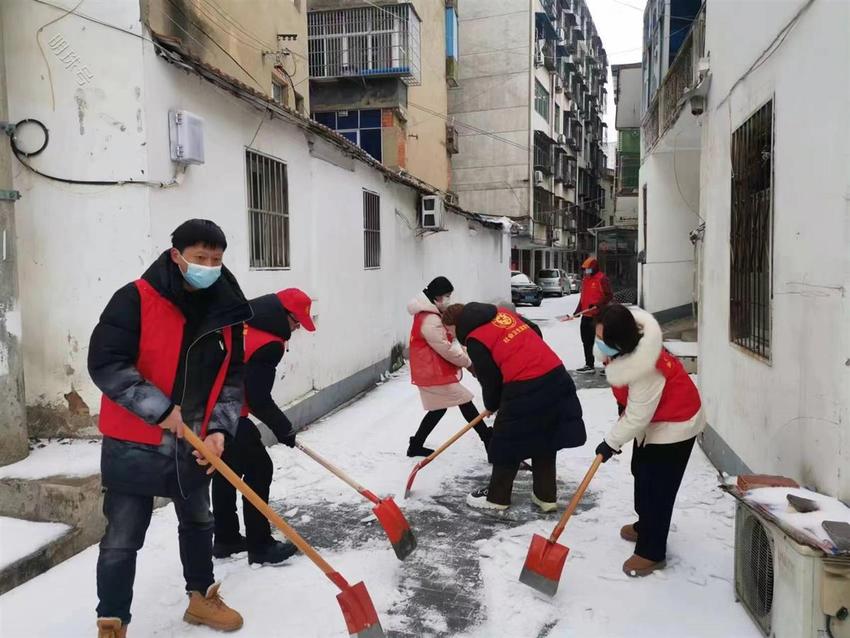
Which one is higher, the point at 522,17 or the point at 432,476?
the point at 522,17

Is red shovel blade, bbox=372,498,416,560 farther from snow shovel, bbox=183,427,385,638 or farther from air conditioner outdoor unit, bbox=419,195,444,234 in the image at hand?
air conditioner outdoor unit, bbox=419,195,444,234

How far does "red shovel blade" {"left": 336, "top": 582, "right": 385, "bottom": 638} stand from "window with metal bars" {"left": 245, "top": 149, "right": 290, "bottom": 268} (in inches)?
137

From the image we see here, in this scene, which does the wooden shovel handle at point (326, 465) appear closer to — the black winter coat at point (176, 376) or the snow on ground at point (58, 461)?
the black winter coat at point (176, 376)

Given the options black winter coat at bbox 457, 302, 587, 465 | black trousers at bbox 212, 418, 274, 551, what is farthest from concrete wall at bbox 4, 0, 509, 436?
black winter coat at bbox 457, 302, 587, 465

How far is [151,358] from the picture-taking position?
8.05 feet

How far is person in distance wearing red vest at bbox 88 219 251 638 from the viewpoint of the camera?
2.35 meters

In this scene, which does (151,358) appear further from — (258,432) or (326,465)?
(326,465)

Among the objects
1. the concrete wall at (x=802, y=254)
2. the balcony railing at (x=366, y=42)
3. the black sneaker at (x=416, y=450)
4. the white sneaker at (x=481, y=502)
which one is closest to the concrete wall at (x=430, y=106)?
the balcony railing at (x=366, y=42)

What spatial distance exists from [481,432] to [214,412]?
2885 millimetres

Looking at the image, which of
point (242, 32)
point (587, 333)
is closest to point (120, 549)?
point (587, 333)

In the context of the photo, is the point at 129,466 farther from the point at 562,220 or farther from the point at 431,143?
the point at 562,220

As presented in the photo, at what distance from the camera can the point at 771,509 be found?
8.02 ft

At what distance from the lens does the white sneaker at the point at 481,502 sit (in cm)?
413

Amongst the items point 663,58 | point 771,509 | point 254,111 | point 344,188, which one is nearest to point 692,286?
point 663,58
